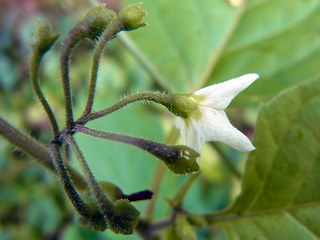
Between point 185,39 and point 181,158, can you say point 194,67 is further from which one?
point 181,158

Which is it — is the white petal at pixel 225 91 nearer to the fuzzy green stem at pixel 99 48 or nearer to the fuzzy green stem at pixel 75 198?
the fuzzy green stem at pixel 99 48

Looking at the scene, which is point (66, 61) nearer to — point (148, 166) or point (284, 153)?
point (284, 153)

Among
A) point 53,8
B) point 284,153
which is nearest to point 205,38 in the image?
point 284,153

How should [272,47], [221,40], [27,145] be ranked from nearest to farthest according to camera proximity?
[27,145] → [272,47] → [221,40]

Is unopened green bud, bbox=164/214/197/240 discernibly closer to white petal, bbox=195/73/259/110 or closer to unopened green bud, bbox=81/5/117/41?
white petal, bbox=195/73/259/110

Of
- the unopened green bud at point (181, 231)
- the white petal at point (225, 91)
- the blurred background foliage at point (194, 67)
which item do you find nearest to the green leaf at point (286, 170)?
the unopened green bud at point (181, 231)

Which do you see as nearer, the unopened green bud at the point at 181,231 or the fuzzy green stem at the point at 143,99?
the fuzzy green stem at the point at 143,99

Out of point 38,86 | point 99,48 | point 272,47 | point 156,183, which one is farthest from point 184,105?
point 272,47
